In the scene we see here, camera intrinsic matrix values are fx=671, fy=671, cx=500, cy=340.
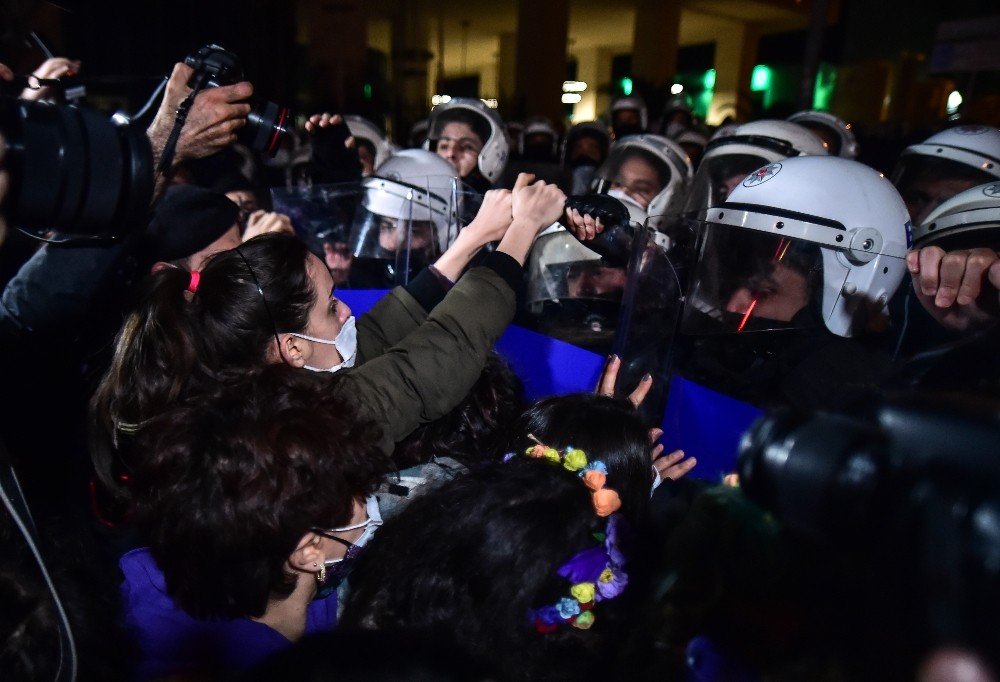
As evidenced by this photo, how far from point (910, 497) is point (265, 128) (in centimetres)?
199

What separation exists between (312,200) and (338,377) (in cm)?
167

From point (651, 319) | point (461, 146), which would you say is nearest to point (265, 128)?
point (651, 319)

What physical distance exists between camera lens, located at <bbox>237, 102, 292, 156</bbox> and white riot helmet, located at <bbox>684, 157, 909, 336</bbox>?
51.3 inches

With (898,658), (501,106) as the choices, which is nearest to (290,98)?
(501,106)

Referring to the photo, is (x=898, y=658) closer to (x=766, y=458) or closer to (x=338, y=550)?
(x=766, y=458)

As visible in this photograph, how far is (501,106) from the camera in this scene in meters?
16.8

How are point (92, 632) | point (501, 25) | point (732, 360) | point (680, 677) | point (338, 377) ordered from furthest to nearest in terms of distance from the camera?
point (501, 25) < point (732, 360) < point (338, 377) < point (92, 632) < point (680, 677)

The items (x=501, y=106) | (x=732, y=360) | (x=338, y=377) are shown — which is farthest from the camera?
(x=501, y=106)

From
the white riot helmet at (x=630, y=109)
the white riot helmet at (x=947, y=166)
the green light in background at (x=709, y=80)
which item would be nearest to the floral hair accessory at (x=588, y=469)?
the white riot helmet at (x=947, y=166)

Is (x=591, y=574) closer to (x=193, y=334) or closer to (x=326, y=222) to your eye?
(x=193, y=334)

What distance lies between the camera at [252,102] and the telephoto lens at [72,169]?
0.65 metres

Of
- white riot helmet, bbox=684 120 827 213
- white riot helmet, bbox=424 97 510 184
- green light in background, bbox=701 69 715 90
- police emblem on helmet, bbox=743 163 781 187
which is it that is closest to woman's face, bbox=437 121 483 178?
white riot helmet, bbox=424 97 510 184

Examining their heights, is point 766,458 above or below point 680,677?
above

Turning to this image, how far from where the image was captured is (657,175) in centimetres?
374
